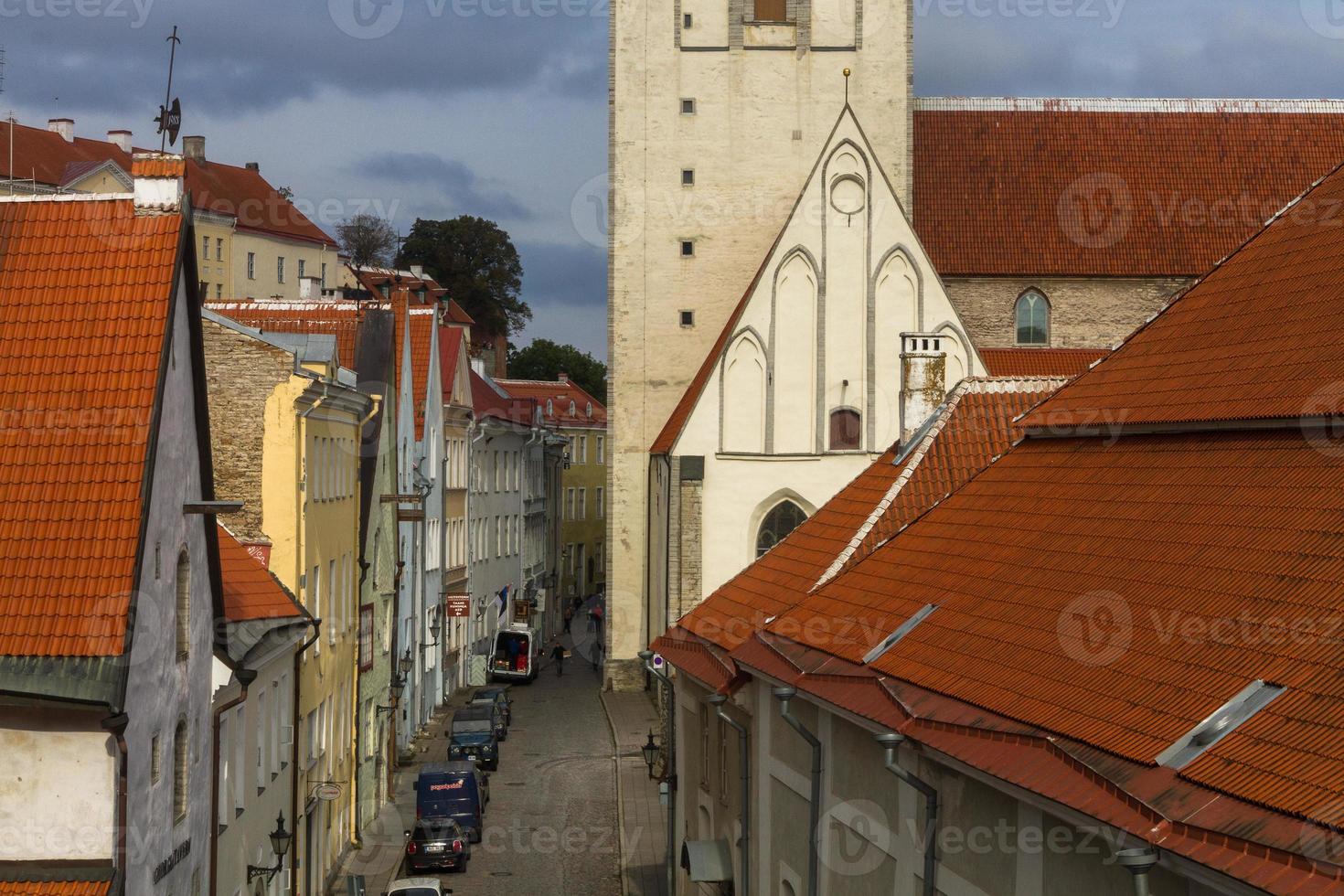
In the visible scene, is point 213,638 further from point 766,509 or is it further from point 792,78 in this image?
point 792,78

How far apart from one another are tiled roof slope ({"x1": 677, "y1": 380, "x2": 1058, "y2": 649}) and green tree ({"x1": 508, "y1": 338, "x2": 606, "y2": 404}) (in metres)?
92.8

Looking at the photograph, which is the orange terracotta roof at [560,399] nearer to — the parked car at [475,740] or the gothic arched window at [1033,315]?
the gothic arched window at [1033,315]

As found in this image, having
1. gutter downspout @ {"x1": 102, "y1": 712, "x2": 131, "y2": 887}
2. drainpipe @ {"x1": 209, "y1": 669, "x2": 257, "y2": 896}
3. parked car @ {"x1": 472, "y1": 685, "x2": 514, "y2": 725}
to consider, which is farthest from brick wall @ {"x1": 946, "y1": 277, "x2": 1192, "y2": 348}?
gutter downspout @ {"x1": 102, "y1": 712, "x2": 131, "y2": 887}

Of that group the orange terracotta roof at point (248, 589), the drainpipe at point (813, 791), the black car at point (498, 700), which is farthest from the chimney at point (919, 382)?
the black car at point (498, 700)

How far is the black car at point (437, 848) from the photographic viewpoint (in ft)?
92.9

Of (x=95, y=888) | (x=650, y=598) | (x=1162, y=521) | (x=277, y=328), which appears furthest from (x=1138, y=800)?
(x=650, y=598)

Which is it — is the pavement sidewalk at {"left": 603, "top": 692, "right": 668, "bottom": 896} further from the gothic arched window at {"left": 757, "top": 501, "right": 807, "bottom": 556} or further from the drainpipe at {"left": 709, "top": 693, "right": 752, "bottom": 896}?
the drainpipe at {"left": 709, "top": 693, "right": 752, "bottom": 896}

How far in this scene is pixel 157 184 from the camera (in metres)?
15.1

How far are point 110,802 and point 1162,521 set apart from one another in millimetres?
8239

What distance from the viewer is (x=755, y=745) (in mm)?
19594

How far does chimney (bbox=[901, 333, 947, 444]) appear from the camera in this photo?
26.4 m

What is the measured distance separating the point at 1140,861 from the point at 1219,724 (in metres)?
1.02

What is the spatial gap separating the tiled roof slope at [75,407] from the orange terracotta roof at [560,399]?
63.9 m

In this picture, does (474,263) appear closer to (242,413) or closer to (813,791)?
(242,413)
